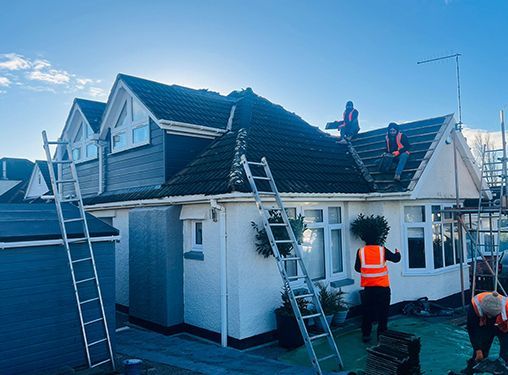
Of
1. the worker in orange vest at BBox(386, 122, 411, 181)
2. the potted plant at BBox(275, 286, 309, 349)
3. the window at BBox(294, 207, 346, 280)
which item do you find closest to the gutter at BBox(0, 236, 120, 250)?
the potted plant at BBox(275, 286, 309, 349)

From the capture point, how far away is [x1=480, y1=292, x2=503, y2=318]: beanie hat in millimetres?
4953

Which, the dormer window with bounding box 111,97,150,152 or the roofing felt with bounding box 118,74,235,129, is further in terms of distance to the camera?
the dormer window with bounding box 111,97,150,152

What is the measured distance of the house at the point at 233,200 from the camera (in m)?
8.01

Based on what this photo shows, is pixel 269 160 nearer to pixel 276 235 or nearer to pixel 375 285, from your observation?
pixel 276 235

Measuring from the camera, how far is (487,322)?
17.1ft

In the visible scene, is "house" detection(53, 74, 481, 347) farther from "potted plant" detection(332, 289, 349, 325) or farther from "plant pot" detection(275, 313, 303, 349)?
"potted plant" detection(332, 289, 349, 325)

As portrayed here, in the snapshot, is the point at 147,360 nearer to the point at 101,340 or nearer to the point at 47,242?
the point at 101,340

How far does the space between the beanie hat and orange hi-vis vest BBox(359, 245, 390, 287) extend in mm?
2881

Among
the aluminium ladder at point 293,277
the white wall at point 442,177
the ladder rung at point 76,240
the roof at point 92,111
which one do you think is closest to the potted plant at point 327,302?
the aluminium ladder at point 293,277

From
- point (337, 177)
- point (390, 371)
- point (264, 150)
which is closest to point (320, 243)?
point (337, 177)

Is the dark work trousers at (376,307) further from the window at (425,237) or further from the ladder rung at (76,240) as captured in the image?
the ladder rung at (76,240)

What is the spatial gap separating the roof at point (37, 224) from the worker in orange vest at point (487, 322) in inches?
233

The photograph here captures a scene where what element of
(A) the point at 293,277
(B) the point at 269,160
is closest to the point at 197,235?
→ (B) the point at 269,160

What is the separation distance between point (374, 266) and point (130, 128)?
7.61 m
